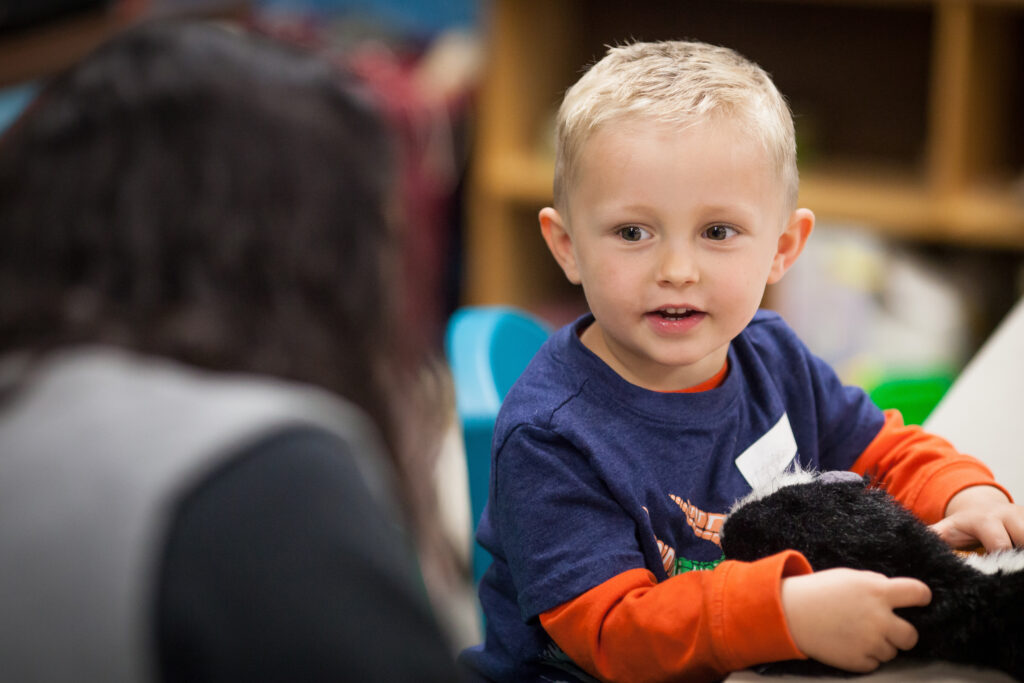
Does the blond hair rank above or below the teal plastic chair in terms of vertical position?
above

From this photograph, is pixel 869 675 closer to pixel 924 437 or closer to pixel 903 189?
pixel 924 437

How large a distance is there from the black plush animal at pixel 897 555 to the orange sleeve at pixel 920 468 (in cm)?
10

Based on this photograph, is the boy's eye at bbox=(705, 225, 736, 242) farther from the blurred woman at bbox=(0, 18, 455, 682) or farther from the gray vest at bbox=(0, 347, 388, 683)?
the gray vest at bbox=(0, 347, 388, 683)

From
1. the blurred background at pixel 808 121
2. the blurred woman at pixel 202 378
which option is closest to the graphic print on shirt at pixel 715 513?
the blurred woman at pixel 202 378

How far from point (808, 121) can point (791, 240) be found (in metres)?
1.60

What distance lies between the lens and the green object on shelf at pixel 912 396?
0.98 meters

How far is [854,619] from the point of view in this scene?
614 millimetres

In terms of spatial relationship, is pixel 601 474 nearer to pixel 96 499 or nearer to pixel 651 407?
pixel 651 407

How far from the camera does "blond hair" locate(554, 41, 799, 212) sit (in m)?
0.73

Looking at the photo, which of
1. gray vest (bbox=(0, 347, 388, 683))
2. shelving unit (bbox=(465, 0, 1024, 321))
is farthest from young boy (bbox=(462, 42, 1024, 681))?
shelving unit (bbox=(465, 0, 1024, 321))

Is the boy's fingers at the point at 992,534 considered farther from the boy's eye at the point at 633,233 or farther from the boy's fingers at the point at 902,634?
the boy's eye at the point at 633,233

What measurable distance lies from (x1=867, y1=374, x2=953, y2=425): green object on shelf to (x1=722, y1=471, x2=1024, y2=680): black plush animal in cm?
29

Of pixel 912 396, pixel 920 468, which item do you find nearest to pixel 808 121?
pixel 912 396

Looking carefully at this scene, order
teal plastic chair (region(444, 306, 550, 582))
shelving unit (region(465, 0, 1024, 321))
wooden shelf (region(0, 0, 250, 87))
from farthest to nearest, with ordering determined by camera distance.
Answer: shelving unit (region(465, 0, 1024, 321))
wooden shelf (region(0, 0, 250, 87))
teal plastic chair (region(444, 306, 550, 582))
